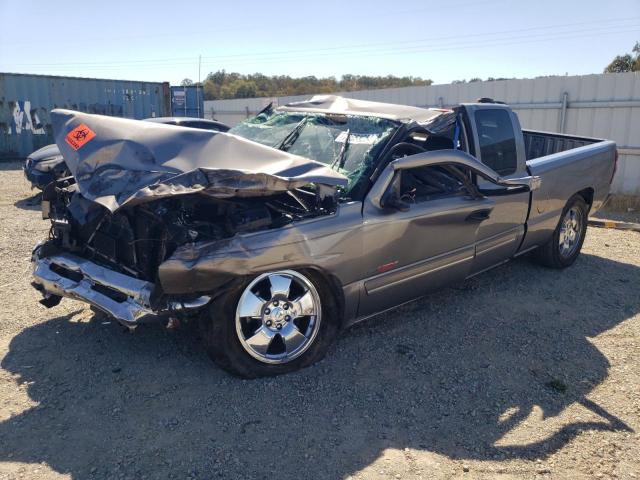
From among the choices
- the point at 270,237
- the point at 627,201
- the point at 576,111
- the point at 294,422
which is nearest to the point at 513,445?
the point at 294,422

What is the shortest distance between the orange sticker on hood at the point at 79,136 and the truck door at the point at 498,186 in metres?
3.15

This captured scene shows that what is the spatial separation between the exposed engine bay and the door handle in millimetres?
1435

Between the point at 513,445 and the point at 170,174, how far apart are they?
2.63 metres

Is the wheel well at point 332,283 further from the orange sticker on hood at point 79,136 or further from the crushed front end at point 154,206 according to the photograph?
the orange sticker on hood at point 79,136

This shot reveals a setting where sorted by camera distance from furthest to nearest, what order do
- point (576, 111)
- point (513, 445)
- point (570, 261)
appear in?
point (576, 111)
point (570, 261)
point (513, 445)

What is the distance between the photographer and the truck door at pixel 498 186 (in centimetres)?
488

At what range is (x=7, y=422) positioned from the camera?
124 inches

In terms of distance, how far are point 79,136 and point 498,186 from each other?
3462mm

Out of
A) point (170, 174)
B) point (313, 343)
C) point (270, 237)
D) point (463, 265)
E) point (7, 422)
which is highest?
point (170, 174)

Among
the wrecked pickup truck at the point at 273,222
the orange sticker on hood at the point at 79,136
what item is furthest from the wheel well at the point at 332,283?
the orange sticker on hood at the point at 79,136

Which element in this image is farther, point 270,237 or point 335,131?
point 335,131

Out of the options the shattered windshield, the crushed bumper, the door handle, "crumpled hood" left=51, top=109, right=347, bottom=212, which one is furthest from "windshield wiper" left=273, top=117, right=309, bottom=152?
the crushed bumper

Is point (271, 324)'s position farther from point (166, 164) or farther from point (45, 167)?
point (45, 167)

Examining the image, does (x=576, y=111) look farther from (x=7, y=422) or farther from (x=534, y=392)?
(x=7, y=422)
